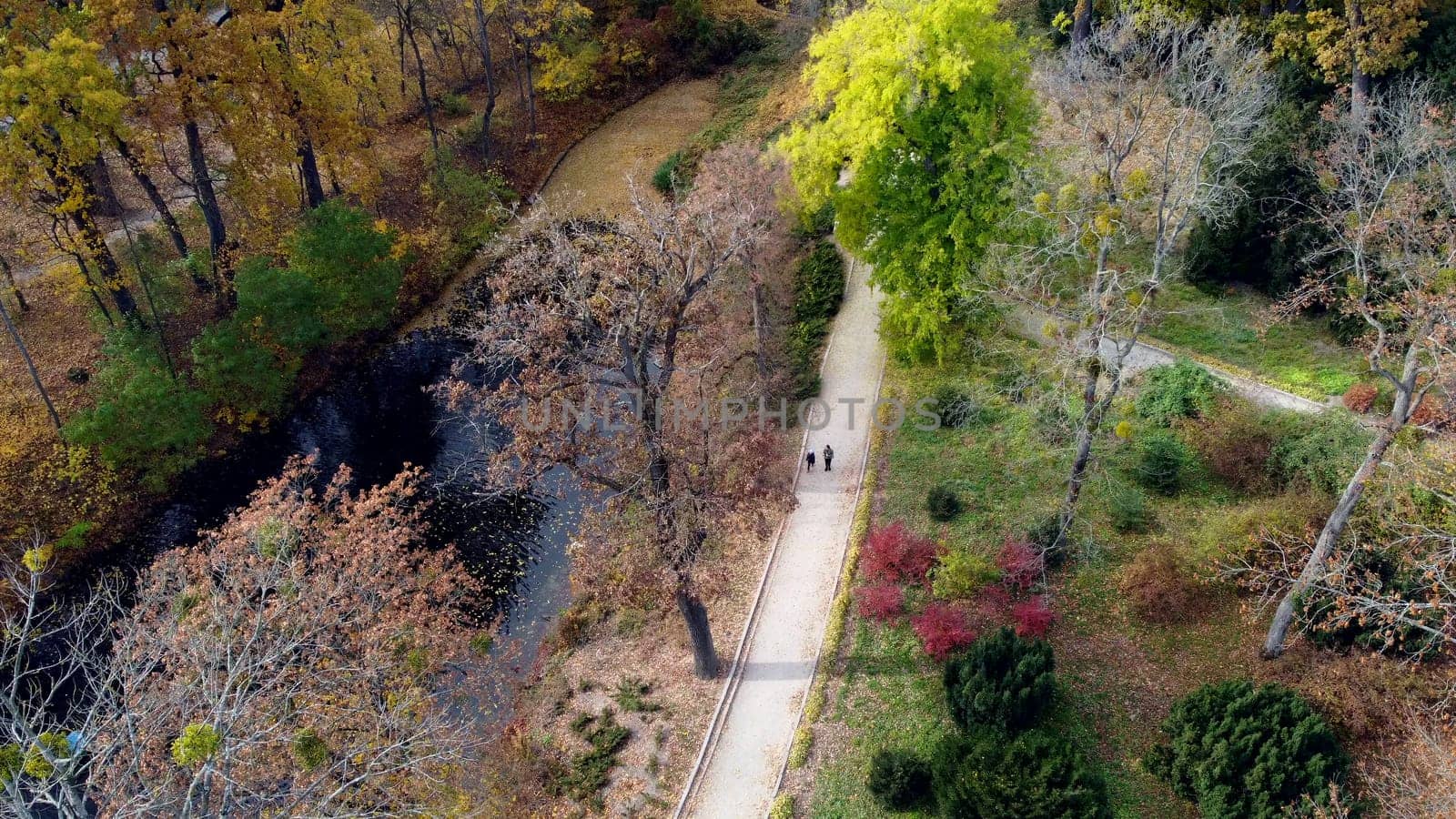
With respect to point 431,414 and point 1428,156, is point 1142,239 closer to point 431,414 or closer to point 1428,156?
point 1428,156

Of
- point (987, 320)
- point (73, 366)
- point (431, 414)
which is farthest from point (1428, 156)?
point (73, 366)

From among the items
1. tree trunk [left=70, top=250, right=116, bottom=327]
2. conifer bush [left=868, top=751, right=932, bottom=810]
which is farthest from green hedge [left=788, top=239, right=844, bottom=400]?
tree trunk [left=70, top=250, right=116, bottom=327]

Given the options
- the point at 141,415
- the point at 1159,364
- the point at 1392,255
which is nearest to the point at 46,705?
the point at 141,415

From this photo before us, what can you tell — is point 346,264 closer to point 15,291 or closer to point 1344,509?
point 15,291

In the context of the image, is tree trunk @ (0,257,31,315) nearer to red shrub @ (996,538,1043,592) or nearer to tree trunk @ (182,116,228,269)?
tree trunk @ (182,116,228,269)

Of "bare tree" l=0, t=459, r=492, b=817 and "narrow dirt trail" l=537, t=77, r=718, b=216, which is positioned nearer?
"bare tree" l=0, t=459, r=492, b=817

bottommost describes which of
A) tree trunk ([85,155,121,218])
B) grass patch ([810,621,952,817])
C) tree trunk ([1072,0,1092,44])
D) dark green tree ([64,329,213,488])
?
grass patch ([810,621,952,817])

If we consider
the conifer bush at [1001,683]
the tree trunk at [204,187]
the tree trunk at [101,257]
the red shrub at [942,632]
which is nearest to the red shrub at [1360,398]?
the conifer bush at [1001,683]

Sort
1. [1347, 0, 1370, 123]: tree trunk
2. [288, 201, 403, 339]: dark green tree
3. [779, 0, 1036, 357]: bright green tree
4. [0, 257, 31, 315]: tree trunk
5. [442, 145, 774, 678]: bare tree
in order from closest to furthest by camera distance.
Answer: [442, 145, 774, 678]: bare tree < [779, 0, 1036, 357]: bright green tree < [1347, 0, 1370, 123]: tree trunk < [288, 201, 403, 339]: dark green tree < [0, 257, 31, 315]: tree trunk
